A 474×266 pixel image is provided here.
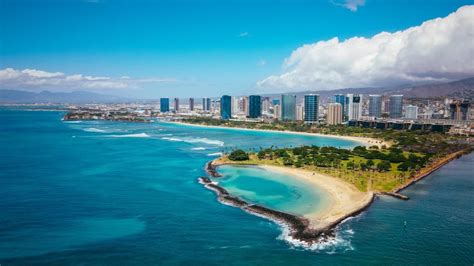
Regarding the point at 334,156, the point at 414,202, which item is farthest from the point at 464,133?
the point at 414,202

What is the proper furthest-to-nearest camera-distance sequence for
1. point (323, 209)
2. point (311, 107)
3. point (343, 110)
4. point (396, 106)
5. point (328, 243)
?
point (396, 106)
point (343, 110)
point (311, 107)
point (323, 209)
point (328, 243)

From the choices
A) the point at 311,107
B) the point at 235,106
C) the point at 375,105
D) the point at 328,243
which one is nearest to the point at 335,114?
the point at 311,107

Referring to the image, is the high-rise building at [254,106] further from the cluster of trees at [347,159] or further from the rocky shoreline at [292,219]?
the rocky shoreline at [292,219]

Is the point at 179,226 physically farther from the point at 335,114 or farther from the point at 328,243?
the point at 335,114

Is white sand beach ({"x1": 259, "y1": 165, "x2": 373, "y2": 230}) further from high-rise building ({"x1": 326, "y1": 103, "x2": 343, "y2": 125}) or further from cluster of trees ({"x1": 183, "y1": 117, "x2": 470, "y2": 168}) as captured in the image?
high-rise building ({"x1": 326, "y1": 103, "x2": 343, "y2": 125})

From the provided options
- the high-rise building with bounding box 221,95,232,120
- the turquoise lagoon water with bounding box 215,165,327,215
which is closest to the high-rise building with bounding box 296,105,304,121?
the high-rise building with bounding box 221,95,232,120

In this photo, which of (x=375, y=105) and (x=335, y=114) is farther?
(x=375, y=105)
